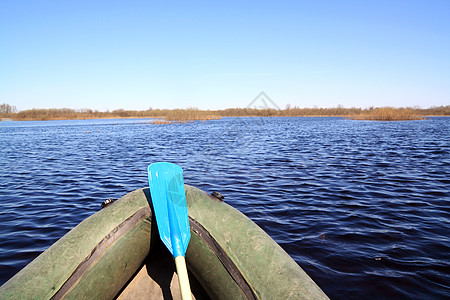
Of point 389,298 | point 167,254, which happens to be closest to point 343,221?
point 389,298

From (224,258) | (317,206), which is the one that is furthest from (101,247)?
(317,206)

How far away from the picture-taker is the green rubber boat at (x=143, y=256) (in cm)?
174

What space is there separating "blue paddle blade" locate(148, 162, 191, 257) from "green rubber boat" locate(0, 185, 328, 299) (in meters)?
0.08

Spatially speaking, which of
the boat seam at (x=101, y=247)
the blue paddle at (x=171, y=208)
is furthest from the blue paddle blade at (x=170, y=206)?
the boat seam at (x=101, y=247)

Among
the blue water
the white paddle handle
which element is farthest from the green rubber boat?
the blue water

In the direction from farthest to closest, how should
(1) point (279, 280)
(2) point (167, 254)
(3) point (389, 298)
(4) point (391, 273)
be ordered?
(4) point (391, 273) → (3) point (389, 298) → (2) point (167, 254) → (1) point (279, 280)

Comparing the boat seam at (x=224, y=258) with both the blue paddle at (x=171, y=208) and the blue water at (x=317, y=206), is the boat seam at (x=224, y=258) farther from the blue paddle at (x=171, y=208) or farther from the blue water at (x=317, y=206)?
the blue water at (x=317, y=206)

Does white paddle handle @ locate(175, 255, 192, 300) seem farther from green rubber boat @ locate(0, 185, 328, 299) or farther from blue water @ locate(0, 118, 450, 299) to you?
blue water @ locate(0, 118, 450, 299)

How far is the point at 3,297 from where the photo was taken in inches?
63.9

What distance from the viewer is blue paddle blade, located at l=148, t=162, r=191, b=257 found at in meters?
2.05

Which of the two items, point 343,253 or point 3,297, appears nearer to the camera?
point 3,297

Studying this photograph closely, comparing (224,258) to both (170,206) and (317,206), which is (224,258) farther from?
(317,206)

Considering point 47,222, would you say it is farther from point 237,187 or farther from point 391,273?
point 391,273

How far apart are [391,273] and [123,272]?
291 cm
